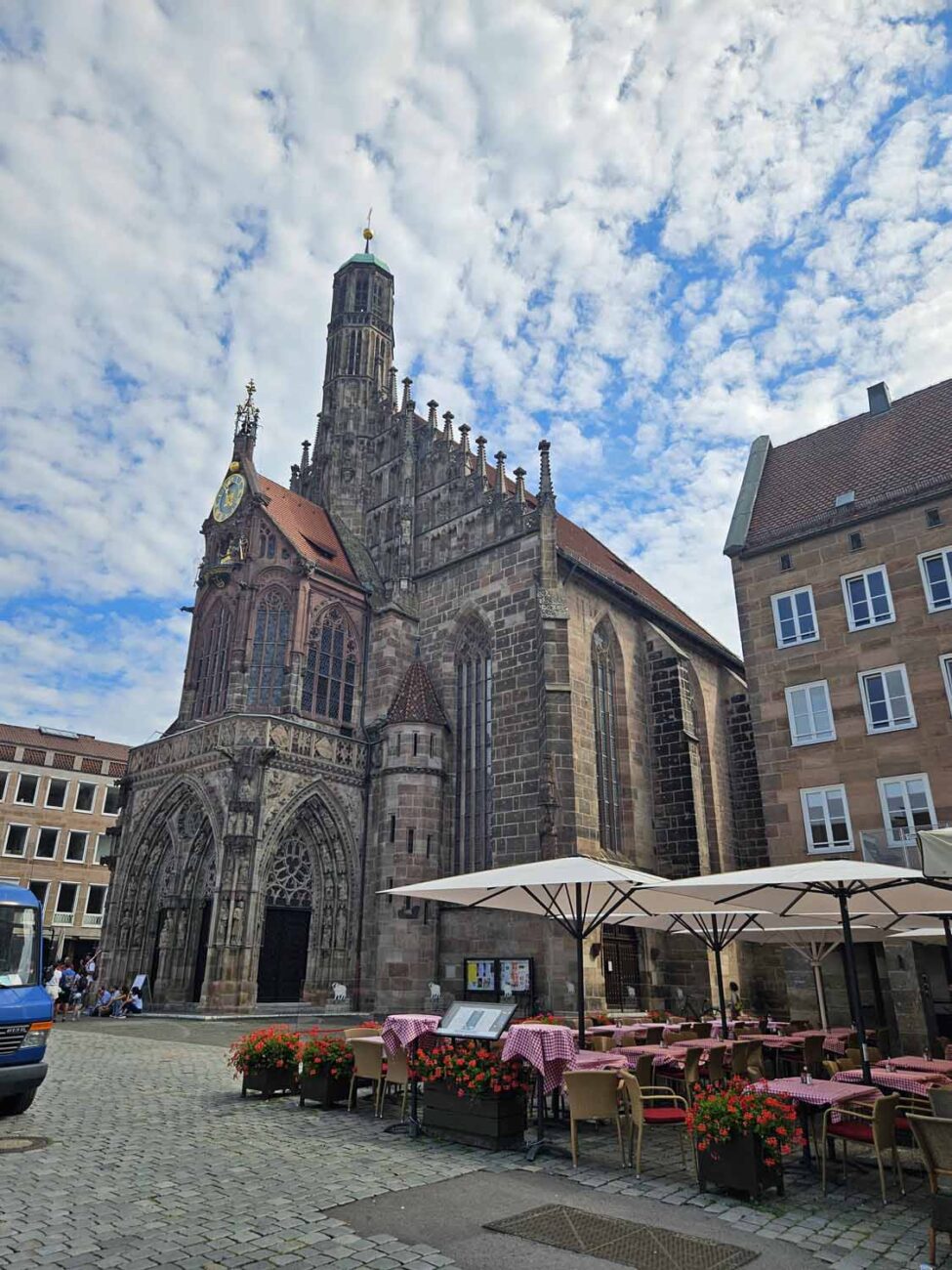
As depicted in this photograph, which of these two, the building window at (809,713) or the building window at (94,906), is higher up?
the building window at (809,713)

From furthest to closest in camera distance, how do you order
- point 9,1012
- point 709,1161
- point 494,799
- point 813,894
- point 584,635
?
1. point 584,635
2. point 494,799
3. point 813,894
4. point 9,1012
5. point 709,1161

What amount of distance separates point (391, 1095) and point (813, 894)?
6.46 metres

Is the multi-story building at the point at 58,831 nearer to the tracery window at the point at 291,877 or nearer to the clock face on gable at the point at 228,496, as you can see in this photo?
the clock face on gable at the point at 228,496

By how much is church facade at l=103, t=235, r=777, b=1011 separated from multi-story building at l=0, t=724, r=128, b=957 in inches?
908

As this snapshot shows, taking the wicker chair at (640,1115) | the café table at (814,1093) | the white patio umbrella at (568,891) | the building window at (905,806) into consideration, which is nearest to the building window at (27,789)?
the white patio umbrella at (568,891)

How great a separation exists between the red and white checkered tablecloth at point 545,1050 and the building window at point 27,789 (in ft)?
149

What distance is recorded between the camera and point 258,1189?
6.75 m

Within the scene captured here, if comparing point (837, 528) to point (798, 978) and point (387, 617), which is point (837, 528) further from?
point (387, 617)

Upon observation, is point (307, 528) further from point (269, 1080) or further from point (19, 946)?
point (269, 1080)

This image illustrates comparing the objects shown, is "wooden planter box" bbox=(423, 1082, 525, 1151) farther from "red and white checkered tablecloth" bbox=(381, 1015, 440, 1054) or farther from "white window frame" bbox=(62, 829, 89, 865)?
"white window frame" bbox=(62, 829, 89, 865)

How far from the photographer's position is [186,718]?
28156 mm

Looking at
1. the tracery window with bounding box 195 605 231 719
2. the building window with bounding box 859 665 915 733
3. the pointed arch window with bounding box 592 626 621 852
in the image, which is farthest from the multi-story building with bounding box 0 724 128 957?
the building window with bounding box 859 665 915 733

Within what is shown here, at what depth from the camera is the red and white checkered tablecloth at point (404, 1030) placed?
9617 millimetres

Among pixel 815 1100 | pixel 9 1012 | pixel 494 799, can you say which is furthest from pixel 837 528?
pixel 9 1012
